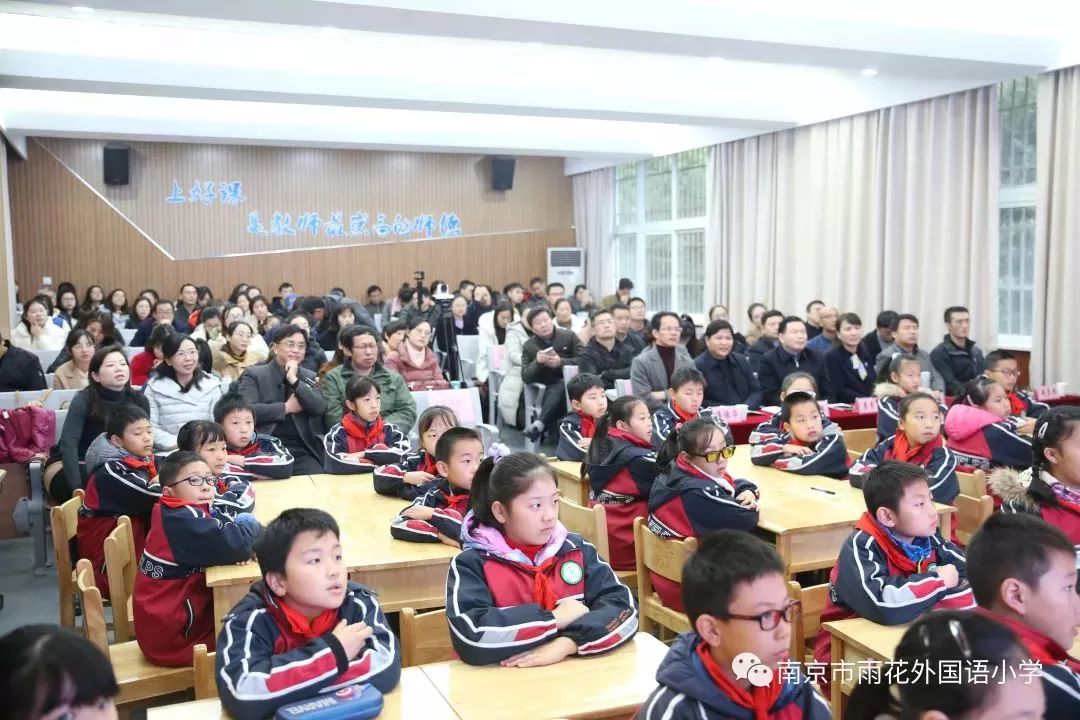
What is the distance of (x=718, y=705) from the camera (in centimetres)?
175

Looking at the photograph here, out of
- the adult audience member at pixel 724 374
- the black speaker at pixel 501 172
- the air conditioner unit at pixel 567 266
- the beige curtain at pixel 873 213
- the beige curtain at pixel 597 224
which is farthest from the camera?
the air conditioner unit at pixel 567 266

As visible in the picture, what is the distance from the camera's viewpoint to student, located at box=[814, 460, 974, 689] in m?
2.50

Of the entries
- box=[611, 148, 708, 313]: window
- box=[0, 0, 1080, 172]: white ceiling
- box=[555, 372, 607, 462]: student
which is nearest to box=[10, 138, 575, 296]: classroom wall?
box=[611, 148, 708, 313]: window

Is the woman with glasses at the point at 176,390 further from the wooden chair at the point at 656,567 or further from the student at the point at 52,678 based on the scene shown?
the student at the point at 52,678

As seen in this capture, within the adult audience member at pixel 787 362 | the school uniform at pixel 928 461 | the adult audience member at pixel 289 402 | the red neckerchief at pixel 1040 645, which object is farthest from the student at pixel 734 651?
the adult audience member at pixel 787 362

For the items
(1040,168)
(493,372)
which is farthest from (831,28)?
(493,372)

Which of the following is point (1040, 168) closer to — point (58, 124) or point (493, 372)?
point (493, 372)

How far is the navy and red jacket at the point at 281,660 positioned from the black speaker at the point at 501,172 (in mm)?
12940

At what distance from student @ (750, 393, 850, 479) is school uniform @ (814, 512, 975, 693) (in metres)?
1.56

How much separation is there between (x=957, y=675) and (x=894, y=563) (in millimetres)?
1323

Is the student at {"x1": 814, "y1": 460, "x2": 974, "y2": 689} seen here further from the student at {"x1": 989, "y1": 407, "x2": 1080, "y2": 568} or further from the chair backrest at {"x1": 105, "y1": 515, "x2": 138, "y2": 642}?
the chair backrest at {"x1": 105, "y1": 515, "x2": 138, "y2": 642}

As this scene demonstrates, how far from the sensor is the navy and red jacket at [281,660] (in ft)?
6.45

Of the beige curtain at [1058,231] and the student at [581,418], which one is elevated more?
the beige curtain at [1058,231]

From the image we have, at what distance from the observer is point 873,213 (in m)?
9.16
